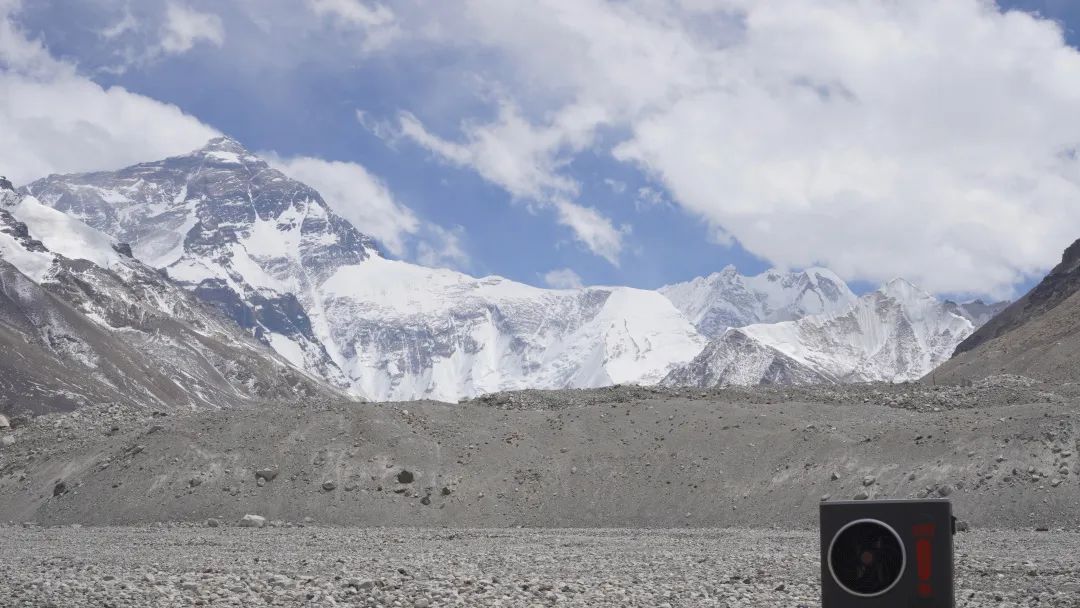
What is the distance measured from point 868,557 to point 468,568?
20.1 meters

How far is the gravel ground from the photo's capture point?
21625mm

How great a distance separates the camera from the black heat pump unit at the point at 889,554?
9047 mm

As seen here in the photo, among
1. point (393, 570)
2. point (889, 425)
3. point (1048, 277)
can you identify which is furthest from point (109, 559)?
point (1048, 277)

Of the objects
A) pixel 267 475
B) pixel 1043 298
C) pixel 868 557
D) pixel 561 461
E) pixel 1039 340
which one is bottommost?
pixel 868 557

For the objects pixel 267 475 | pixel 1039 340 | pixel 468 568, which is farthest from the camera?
pixel 1039 340

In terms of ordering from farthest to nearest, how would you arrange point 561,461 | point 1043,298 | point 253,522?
point 1043,298, point 561,461, point 253,522

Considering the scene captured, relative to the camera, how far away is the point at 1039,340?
113 metres

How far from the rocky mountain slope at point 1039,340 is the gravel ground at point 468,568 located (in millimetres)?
52794

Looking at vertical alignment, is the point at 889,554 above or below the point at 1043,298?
below

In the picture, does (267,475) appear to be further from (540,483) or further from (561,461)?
(561,461)

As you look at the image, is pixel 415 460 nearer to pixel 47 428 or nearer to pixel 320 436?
pixel 320 436

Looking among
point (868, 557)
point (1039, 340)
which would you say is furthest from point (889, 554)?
point (1039, 340)

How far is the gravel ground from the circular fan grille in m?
12.2

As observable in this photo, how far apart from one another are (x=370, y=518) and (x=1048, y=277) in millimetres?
136734
